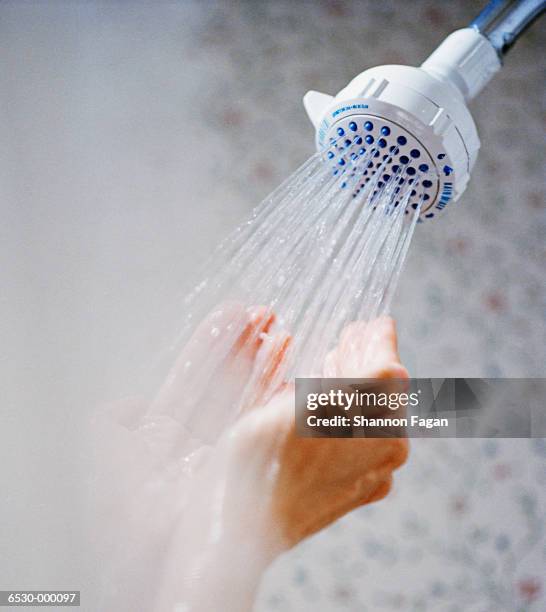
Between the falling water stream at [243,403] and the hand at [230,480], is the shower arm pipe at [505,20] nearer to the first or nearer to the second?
the falling water stream at [243,403]

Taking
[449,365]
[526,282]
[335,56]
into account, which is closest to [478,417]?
[449,365]

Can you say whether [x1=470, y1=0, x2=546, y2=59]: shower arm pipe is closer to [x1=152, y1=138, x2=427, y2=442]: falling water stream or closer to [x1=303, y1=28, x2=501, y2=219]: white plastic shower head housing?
[x1=303, y1=28, x2=501, y2=219]: white plastic shower head housing

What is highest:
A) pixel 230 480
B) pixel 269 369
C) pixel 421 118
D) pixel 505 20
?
pixel 505 20

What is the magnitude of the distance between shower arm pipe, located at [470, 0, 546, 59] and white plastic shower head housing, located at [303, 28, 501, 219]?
0.02 metres

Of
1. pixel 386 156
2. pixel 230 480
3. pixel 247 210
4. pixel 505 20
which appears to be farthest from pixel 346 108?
pixel 247 210

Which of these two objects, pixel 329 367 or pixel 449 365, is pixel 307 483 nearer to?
pixel 329 367

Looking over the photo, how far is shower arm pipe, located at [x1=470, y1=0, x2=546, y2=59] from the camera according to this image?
1.92 ft

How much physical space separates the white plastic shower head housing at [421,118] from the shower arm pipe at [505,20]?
0.02 metres

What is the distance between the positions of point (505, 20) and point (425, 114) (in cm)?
14

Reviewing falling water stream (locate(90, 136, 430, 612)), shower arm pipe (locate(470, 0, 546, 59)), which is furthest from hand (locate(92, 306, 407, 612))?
shower arm pipe (locate(470, 0, 546, 59))

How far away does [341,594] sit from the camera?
938 millimetres

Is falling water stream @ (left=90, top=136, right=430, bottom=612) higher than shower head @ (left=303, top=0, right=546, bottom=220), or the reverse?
shower head @ (left=303, top=0, right=546, bottom=220)

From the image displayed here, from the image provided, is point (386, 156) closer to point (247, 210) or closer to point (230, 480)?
point (230, 480)

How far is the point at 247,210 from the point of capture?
3.26 ft
